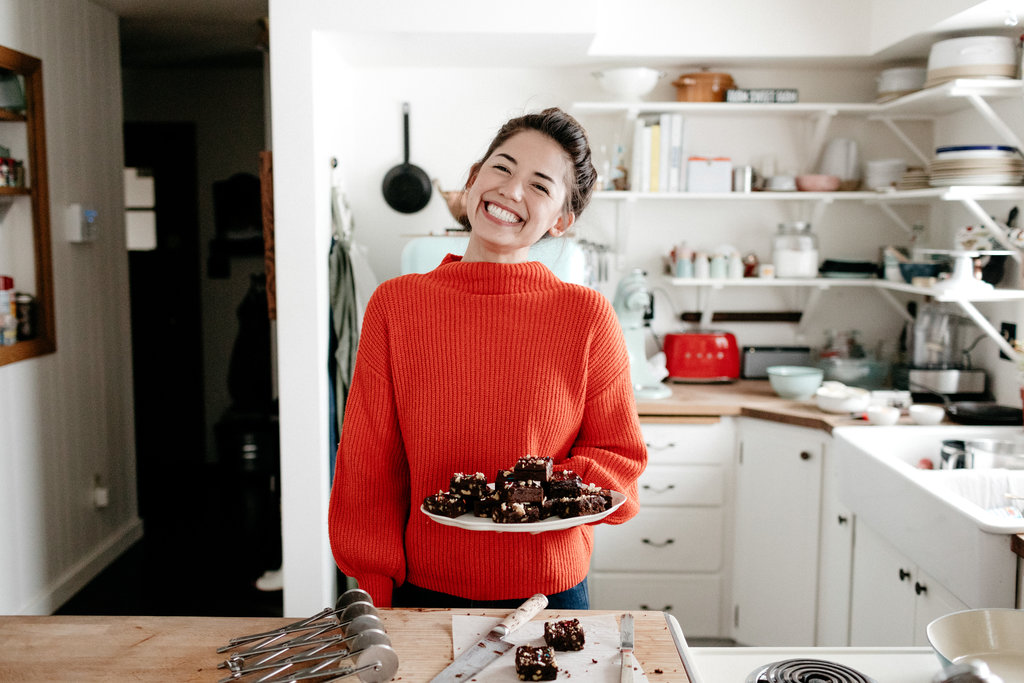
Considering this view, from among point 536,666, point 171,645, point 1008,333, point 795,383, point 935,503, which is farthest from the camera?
point 795,383

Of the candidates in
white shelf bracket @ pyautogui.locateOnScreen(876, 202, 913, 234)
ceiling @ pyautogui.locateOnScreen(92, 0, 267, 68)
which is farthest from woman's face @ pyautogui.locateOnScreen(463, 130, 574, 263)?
ceiling @ pyautogui.locateOnScreen(92, 0, 267, 68)

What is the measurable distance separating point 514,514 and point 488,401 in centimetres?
25

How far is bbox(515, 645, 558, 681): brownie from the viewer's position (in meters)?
1.13

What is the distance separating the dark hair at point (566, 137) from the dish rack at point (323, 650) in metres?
0.78

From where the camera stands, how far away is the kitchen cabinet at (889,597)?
211cm

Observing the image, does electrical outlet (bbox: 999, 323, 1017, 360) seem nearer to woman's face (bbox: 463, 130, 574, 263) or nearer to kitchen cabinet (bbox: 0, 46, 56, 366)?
woman's face (bbox: 463, 130, 574, 263)

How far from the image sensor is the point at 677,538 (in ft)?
10.2

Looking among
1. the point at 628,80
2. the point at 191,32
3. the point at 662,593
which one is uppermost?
the point at 191,32

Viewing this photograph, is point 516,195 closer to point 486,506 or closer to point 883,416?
point 486,506

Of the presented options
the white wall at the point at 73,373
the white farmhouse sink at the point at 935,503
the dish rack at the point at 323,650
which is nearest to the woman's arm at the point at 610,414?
the dish rack at the point at 323,650

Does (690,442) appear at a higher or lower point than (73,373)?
lower

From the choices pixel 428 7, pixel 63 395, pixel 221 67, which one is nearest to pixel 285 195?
pixel 428 7

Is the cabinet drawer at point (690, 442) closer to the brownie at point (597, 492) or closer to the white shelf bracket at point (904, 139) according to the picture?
the white shelf bracket at point (904, 139)

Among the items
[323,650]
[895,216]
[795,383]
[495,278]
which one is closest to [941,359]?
[795,383]
